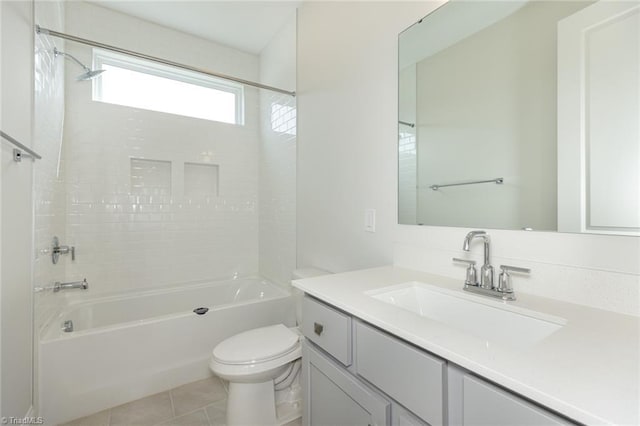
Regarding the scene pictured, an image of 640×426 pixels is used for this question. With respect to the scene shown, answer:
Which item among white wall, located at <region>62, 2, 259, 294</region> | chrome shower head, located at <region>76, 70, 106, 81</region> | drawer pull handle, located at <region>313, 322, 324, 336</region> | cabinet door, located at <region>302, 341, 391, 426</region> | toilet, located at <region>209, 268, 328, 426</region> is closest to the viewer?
cabinet door, located at <region>302, 341, 391, 426</region>

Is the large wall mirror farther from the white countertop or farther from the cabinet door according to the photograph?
the cabinet door

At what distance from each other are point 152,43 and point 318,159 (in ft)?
6.30

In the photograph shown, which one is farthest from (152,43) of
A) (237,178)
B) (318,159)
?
(318,159)

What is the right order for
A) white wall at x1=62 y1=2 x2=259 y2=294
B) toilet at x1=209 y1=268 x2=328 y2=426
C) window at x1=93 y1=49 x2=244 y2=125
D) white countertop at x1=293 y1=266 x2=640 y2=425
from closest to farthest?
white countertop at x1=293 y1=266 x2=640 y2=425
toilet at x1=209 y1=268 x2=328 y2=426
white wall at x1=62 y1=2 x2=259 y2=294
window at x1=93 y1=49 x2=244 y2=125

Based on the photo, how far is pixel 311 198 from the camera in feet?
7.16

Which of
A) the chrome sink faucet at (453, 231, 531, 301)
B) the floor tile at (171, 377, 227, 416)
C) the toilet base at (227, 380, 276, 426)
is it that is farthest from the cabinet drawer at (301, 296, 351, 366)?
the floor tile at (171, 377, 227, 416)

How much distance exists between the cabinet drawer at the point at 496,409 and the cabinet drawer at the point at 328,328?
38 centimetres

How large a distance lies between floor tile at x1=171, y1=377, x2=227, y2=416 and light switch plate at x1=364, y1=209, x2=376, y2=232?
1.37 metres

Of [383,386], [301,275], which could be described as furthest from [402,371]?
[301,275]

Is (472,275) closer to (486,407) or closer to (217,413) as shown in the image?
(486,407)

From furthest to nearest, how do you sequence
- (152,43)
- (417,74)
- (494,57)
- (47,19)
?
(152,43) < (47,19) < (417,74) < (494,57)

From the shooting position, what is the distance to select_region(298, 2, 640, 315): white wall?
84cm

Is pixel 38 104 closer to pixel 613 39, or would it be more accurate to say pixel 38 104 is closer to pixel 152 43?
pixel 152 43

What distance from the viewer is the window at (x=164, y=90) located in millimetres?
2408
